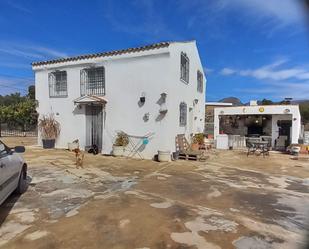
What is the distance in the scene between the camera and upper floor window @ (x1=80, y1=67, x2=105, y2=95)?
13.5 meters

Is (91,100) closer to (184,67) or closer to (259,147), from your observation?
(184,67)

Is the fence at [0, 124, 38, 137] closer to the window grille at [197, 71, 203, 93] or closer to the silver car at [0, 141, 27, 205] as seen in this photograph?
the window grille at [197, 71, 203, 93]

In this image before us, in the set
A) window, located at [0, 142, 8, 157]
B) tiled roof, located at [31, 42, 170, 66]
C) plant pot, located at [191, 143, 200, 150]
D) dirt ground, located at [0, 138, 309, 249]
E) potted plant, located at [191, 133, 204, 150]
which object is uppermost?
tiled roof, located at [31, 42, 170, 66]

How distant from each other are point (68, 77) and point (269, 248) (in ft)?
42.4

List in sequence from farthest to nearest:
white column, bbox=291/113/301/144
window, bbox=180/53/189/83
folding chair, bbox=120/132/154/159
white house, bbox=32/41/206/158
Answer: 1. white column, bbox=291/113/301/144
2. window, bbox=180/53/189/83
3. folding chair, bbox=120/132/154/159
4. white house, bbox=32/41/206/158

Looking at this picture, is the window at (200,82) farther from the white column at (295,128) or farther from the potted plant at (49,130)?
the potted plant at (49,130)

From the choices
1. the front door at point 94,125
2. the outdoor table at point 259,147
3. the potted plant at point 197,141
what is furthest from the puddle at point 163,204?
the outdoor table at point 259,147

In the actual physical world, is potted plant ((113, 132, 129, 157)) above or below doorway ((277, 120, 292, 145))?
below

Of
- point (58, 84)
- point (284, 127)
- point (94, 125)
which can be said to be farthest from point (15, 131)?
point (284, 127)

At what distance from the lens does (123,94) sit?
1273cm

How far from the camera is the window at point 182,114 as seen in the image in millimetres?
13125

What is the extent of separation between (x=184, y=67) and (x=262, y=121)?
9639 millimetres

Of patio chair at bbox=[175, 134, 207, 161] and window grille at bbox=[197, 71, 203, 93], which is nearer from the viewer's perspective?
patio chair at bbox=[175, 134, 207, 161]

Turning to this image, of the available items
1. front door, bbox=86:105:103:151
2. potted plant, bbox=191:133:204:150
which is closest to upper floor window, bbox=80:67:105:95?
front door, bbox=86:105:103:151
